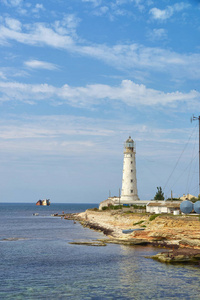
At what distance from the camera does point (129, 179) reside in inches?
3907

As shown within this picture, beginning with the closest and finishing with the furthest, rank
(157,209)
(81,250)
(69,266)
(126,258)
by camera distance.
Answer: (69,266)
(126,258)
(81,250)
(157,209)

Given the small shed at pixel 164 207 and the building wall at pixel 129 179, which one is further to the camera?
the building wall at pixel 129 179

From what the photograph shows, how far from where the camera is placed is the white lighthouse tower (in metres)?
99.4

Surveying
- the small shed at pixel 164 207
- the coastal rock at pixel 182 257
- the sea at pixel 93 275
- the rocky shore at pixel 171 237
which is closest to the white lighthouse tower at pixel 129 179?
the small shed at pixel 164 207

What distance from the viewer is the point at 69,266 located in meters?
37.2

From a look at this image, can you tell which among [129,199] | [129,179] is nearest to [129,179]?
[129,179]

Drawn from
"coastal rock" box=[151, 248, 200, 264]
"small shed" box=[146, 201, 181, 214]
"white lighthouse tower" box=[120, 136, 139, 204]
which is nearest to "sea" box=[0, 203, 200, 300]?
"coastal rock" box=[151, 248, 200, 264]

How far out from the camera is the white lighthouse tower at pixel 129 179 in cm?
9938

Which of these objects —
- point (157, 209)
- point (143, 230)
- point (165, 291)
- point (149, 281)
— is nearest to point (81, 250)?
point (143, 230)

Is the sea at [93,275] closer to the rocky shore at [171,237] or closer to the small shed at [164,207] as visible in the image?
the rocky shore at [171,237]

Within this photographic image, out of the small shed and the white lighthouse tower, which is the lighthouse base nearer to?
the white lighthouse tower

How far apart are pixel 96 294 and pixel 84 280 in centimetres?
445

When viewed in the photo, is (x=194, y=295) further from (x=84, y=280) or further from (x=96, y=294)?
(x=84, y=280)

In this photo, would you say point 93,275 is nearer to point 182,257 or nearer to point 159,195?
point 182,257
